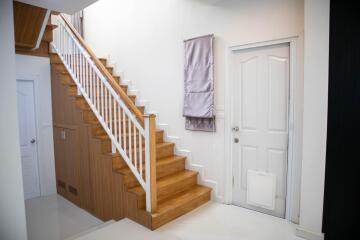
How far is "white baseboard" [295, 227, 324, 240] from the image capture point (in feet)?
7.71

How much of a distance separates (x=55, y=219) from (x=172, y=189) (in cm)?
173

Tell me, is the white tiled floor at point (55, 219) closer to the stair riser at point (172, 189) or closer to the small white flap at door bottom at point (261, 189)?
the stair riser at point (172, 189)

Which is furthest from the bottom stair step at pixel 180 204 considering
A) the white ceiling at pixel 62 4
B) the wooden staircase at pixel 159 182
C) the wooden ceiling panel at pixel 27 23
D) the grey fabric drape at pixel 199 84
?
the wooden ceiling panel at pixel 27 23

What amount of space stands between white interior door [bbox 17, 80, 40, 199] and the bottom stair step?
2.56 m

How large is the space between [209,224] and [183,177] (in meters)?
0.77

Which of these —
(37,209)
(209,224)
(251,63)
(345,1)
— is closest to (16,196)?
(209,224)

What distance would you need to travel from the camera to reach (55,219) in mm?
3289

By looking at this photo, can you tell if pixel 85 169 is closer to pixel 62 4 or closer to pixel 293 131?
pixel 62 4

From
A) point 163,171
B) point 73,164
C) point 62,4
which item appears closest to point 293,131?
point 163,171

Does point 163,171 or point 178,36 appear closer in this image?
point 163,171

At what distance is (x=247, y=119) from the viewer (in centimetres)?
312

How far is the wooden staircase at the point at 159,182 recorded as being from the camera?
2.76m

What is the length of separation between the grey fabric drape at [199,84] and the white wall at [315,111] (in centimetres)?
128

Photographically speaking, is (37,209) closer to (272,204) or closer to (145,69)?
(145,69)
